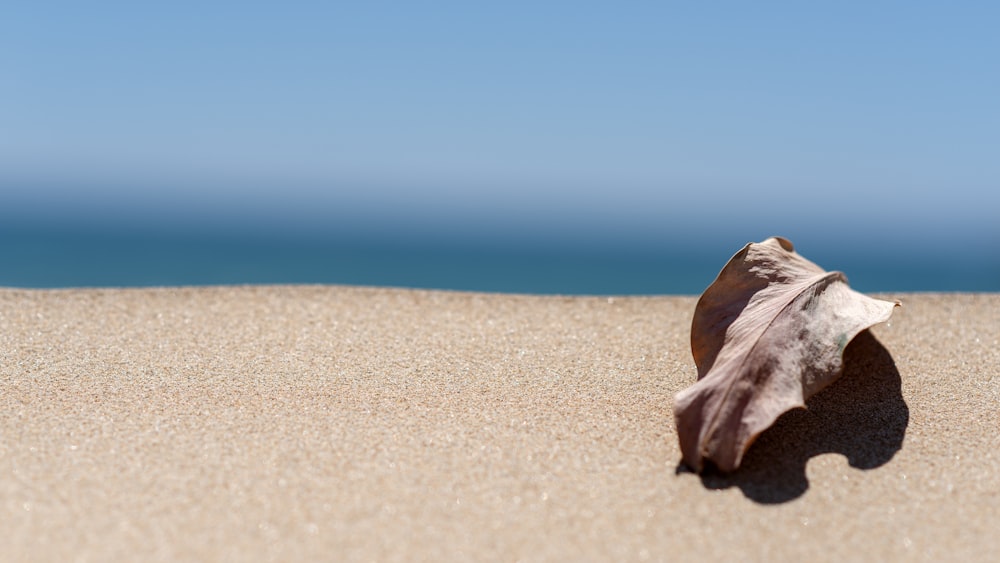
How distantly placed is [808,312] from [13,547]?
3.00 metres

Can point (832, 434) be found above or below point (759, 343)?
below

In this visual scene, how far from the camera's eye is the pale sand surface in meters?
2.31

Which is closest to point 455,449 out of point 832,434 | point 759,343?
point 759,343

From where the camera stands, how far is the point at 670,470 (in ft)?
8.97

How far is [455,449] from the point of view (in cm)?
289

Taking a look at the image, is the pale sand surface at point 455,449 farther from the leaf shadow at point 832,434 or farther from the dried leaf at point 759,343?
the dried leaf at point 759,343

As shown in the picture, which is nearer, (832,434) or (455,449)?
(455,449)

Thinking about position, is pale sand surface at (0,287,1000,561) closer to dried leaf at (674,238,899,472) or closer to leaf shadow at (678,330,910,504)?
leaf shadow at (678,330,910,504)

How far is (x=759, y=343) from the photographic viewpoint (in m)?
2.97

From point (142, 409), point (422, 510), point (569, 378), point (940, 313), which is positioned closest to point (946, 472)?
point (569, 378)

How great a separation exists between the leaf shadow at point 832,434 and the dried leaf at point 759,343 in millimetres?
151

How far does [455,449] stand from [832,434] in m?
1.53

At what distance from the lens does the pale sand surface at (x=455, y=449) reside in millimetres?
2311

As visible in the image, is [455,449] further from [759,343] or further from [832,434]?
[832,434]
